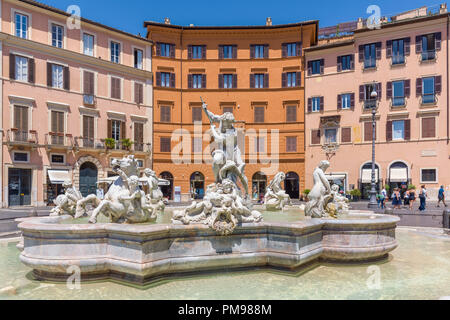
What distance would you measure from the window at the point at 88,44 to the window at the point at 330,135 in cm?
2386

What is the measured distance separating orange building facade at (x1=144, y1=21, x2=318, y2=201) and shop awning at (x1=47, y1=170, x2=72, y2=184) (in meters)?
9.49

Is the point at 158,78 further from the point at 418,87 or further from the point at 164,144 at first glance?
the point at 418,87

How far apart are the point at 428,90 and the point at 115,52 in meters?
29.2

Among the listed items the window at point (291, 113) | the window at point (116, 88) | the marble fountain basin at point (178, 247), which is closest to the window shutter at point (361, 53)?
the window at point (291, 113)

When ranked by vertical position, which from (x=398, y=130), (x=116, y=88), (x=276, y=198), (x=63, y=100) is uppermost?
(x=116, y=88)

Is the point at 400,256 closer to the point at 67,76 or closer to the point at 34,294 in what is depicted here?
the point at 34,294

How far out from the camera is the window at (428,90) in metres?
30.3

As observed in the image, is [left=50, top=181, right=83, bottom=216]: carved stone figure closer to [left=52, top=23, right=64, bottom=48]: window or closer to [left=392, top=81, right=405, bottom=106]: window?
[left=52, top=23, right=64, bottom=48]: window

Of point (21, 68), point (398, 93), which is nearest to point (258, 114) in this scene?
point (398, 93)

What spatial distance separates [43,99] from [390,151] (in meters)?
30.7

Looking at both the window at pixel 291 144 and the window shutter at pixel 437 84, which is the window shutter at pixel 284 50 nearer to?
the window at pixel 291 144

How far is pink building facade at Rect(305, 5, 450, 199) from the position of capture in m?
29.9

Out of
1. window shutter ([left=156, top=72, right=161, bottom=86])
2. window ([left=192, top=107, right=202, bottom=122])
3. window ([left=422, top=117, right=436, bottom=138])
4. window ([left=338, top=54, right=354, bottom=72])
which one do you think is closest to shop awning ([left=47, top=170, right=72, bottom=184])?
window shutter ([left=156, top=72, right=161, bottom=86])

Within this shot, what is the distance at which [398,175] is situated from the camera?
102ft
